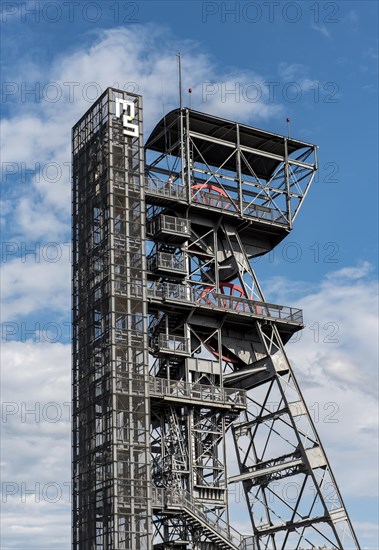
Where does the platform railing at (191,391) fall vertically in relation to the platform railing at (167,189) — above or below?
below

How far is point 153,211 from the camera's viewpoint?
341 ft

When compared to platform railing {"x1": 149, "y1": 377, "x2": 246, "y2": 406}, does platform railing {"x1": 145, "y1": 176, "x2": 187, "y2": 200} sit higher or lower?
higher

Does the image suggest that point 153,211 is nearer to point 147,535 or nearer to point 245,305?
point 245,305

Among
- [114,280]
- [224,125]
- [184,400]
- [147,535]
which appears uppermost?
[224,125]

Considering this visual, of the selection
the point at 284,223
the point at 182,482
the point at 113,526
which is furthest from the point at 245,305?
the point at 113,526

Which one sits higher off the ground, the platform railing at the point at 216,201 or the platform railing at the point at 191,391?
the platform railing at the point at 216,201

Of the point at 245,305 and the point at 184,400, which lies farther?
the point at 245,305

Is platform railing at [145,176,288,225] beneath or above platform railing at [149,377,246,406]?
above

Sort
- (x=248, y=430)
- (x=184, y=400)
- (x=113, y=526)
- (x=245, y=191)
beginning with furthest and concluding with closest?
(x=245, y=191) → (x=248, y=430) → (x=184, y=400) → (x=113, y=526)

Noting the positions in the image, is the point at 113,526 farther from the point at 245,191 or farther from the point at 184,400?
the point at 245,191

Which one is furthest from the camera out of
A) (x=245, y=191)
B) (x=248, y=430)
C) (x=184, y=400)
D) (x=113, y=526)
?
(x=245, y=191)

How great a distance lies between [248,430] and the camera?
10262 cm

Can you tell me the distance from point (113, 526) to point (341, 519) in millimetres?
18781

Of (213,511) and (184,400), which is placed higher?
(184,400)
